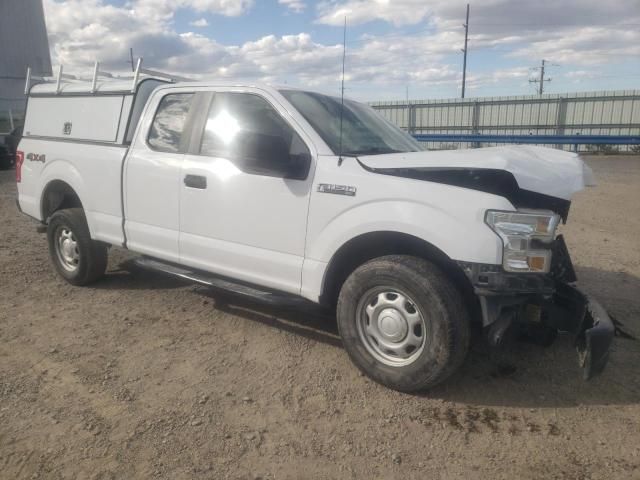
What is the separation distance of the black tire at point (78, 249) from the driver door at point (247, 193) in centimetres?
143

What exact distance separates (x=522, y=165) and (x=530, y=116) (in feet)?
75.2

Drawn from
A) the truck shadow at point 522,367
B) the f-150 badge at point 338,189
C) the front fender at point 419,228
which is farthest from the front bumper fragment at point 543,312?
the f-150 badge at point 338,189

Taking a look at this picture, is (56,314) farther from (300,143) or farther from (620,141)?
(620,141)

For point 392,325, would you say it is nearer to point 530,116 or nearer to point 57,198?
point 57,198

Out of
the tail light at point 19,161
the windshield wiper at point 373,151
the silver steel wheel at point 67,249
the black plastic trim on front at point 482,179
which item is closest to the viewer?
the black plastic trim on front at point 482,179

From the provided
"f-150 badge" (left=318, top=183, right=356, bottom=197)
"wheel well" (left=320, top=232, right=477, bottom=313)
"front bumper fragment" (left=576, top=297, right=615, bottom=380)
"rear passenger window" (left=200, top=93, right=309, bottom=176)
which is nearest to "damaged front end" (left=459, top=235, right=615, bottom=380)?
"front bumper fragment" (left=576, top=297, right=615, bottom=380)

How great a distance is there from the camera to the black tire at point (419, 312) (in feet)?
10.5

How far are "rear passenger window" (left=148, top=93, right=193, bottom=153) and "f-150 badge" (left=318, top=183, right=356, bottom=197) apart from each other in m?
1.45

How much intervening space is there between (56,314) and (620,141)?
19.9 meters

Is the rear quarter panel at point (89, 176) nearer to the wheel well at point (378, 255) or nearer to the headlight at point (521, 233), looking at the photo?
the wheel well at point (378, 255)

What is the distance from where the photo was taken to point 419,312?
330cm

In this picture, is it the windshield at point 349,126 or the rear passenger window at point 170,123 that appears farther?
the rear passenger window at point 170,123

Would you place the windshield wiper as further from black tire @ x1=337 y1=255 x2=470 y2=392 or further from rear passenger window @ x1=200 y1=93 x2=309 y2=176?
black tire @ x1=337 y1=255 x2=470 y2=392

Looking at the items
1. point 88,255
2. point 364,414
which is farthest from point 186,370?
point 88,255
